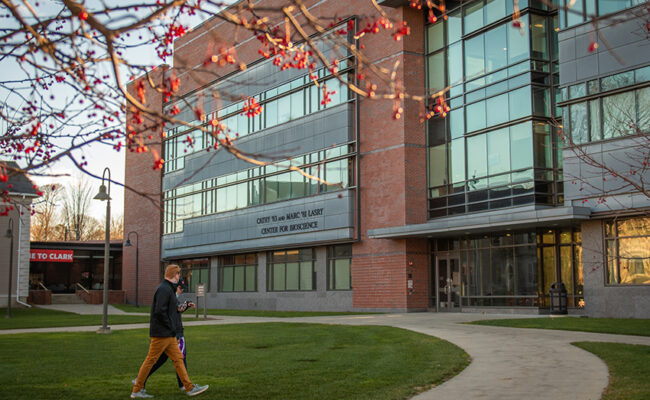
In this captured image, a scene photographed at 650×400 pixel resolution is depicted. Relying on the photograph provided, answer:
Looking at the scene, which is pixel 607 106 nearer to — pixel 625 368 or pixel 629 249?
pixel 629 249

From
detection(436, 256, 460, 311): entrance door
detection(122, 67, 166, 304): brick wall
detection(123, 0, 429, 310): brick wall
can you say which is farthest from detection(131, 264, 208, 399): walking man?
detection(122, 67, 166, 304): brick wall

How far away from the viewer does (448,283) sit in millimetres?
31516

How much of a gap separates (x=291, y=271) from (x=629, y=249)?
20.4m

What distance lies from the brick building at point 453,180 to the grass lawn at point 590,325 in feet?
6.56

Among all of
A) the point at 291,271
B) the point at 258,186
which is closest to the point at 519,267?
the point at 291,271

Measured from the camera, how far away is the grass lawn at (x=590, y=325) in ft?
59.6

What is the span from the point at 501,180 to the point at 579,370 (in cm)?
1767

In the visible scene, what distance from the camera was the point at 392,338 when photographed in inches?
690

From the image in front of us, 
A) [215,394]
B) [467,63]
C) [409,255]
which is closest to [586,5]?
[467,63]

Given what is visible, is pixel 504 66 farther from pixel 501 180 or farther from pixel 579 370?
pixel 579 370

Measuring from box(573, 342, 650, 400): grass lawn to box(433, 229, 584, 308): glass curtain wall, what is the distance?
12669 millimetres

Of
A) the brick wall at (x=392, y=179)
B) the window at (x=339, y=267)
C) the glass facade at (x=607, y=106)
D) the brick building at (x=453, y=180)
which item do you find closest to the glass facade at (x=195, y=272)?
the brick building at (x=453, y=180)

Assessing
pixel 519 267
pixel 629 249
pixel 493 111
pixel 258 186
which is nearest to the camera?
pixel 629 249

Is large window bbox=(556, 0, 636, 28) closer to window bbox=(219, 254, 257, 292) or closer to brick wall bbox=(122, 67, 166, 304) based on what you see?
window bbox=(219, 254, 257, 292)
